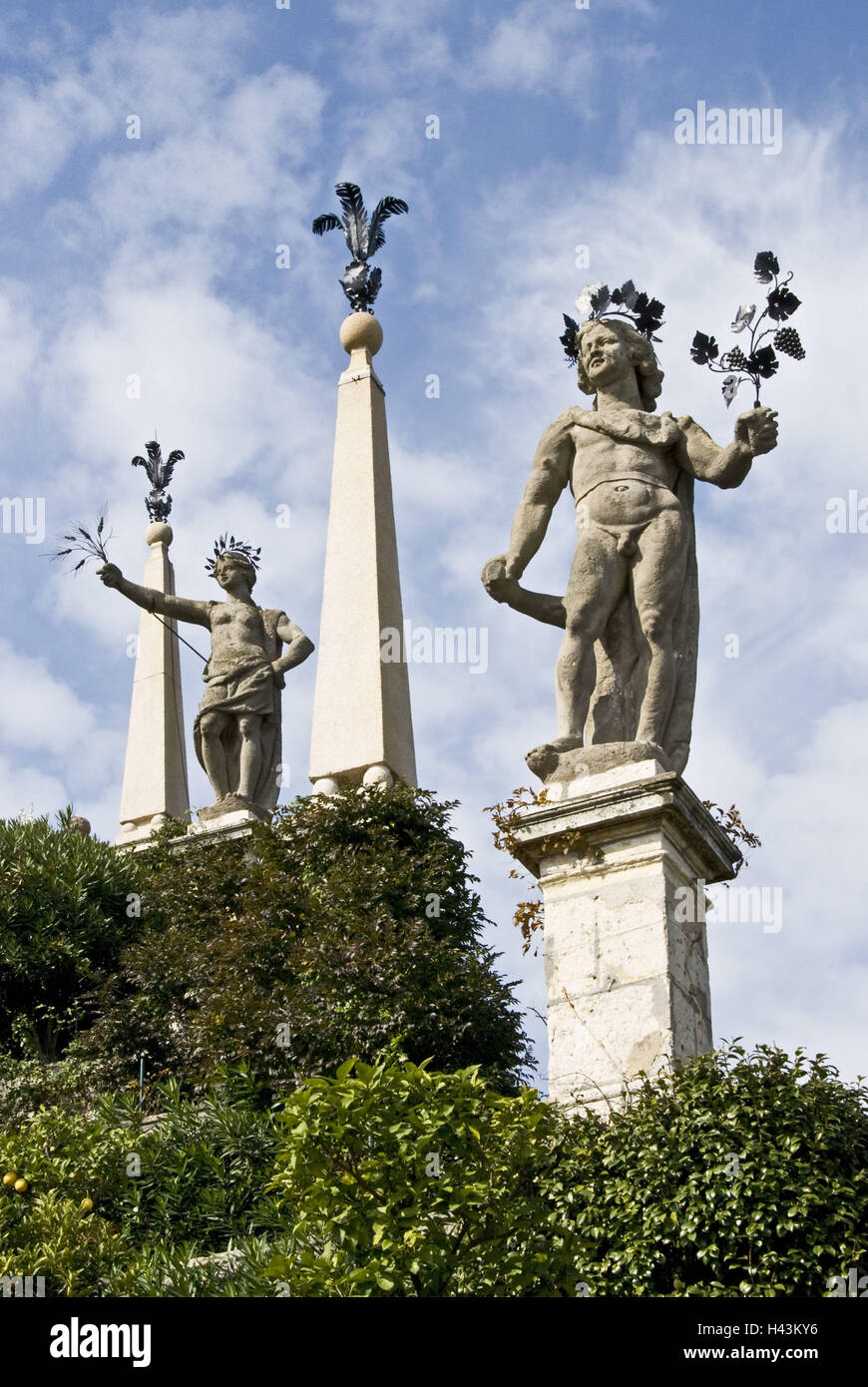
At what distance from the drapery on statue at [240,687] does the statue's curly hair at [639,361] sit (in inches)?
252

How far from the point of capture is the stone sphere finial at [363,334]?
1934 cm

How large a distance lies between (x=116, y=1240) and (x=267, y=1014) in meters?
2.33

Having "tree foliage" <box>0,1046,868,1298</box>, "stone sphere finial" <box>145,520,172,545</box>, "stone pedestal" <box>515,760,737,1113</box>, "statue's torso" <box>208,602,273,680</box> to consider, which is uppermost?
"stone sphere finial" <box>145,520,172,545</box>

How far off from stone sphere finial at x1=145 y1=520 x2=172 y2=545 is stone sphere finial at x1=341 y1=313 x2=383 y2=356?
13.7 ft

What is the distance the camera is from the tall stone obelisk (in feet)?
56.6

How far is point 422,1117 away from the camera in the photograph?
7.53 meters

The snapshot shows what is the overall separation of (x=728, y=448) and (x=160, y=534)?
41.6ft

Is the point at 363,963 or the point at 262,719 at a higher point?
the point at 262,719

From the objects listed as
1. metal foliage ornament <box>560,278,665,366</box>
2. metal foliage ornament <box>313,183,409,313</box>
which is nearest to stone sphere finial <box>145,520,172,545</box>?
metal foliage ornament <box>313,183,409,313</box>

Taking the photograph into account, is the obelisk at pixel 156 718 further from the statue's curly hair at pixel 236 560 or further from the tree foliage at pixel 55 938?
the tree foliage at pixel 55 938

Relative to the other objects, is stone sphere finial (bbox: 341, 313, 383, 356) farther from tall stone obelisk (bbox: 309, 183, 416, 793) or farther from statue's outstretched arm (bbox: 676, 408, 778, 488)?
statue's outstretched arm (bbox: 676, 408, 778, 488)

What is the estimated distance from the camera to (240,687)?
17.5 meters
